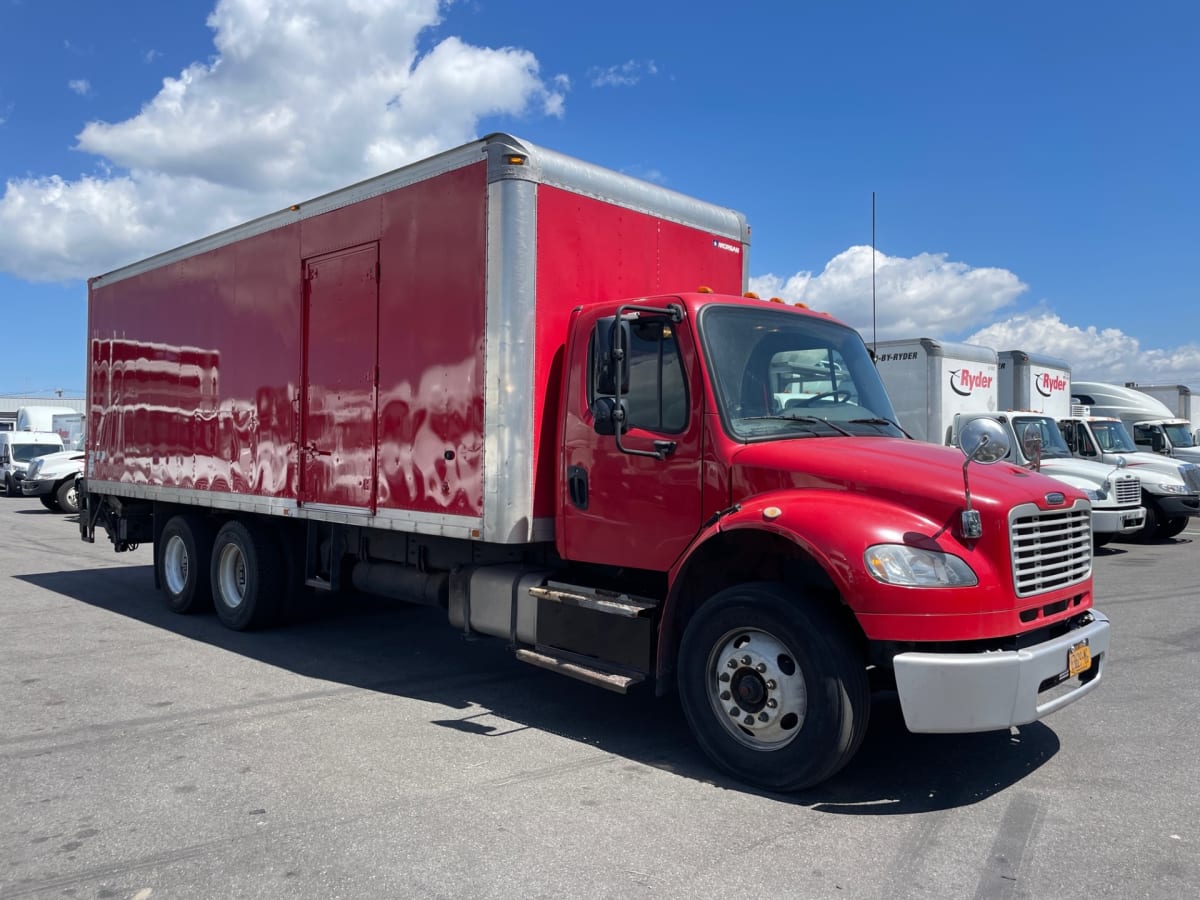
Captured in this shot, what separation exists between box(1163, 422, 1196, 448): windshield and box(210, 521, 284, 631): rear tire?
1992cm

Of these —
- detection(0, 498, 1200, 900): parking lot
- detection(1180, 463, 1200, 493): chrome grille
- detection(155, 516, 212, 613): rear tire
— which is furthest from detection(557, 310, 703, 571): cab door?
detection(1180, 463, 1200, 493): chrome grille

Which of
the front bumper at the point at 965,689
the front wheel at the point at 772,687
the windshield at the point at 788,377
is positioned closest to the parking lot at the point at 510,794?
the front wheel at the point at 772,687

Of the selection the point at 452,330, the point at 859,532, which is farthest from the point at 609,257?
the point at 859,532

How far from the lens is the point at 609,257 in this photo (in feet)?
21.2

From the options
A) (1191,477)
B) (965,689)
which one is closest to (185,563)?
(965,689)

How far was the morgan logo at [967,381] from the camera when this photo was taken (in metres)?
15.8

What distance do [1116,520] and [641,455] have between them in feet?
36.8

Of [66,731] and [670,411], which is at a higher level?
[670,411]

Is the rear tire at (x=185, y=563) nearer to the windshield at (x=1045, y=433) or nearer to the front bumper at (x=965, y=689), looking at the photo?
the front bumper at (x=965, y=689)

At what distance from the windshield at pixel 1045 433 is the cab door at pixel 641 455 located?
1029cm

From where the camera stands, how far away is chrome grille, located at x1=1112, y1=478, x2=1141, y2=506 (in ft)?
46.6

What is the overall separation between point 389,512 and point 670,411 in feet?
8.48

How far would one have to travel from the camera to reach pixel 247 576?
8.63m

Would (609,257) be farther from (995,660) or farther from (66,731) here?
(66,731)
